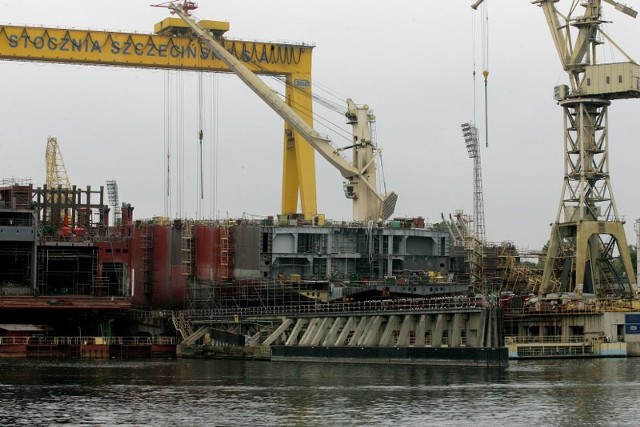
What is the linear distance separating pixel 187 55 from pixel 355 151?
14707 millimetres

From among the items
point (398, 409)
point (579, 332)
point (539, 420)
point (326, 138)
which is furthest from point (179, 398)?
point (326, 138)

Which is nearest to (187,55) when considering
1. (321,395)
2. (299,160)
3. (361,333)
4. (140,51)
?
(140,51)

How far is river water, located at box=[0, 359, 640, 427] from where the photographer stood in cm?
5212

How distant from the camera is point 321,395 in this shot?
197ft

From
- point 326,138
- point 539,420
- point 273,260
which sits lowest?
point 539,420

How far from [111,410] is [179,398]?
5.13 meters

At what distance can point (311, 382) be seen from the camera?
6681cm

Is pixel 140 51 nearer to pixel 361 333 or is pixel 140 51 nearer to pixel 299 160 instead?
pixel 299 160

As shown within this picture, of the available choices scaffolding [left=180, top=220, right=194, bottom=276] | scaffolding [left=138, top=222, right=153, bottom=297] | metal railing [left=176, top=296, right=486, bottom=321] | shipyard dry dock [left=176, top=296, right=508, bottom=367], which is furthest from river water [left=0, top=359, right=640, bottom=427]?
scaffolding [left=138, top=222, right=153, bottom=297]

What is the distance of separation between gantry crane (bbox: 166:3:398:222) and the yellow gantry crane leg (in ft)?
4.19

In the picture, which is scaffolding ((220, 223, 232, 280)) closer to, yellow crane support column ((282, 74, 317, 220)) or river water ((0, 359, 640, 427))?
yellow crane support column ((282, 74, 317, 220))

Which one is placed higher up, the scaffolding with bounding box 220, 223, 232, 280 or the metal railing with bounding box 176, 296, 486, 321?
the scaffolding with bounding box 220, 223, 232, 280

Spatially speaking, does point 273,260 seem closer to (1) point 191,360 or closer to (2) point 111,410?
(1) point 191,360

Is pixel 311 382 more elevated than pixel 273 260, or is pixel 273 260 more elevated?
pixel 273 260
